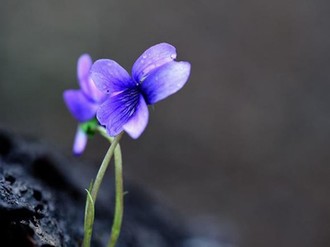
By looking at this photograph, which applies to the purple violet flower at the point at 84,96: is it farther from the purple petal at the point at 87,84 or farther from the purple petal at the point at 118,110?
the purple petal at the point at 118,110

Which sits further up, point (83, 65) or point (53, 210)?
point (83, 65)

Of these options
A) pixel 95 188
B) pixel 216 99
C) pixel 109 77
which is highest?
pixel 216 99

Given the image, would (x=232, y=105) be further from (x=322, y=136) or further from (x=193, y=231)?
(x=193, y=231)

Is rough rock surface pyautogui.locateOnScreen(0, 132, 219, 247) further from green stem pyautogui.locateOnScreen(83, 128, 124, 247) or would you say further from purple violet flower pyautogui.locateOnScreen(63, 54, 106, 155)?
purple violet flower pyautogui.locateOnScreen(63, 54, 106, 155)

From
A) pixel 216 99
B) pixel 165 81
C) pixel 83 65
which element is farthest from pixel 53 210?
pixel 216 99

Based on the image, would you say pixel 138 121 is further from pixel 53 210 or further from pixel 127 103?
pixel 53 210

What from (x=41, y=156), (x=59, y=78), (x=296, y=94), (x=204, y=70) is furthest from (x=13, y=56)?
(x=41, y=156)

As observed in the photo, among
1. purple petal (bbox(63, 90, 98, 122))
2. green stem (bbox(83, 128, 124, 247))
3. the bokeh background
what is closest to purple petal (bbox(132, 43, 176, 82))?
green stem (bbox(83, 128, 124, 247))
